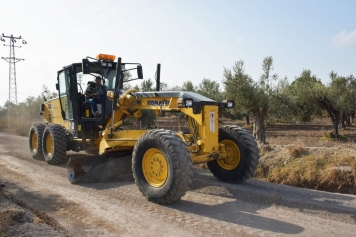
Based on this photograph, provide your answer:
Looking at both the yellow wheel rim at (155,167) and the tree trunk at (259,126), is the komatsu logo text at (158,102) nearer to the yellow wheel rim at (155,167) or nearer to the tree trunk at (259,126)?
the yellow wheel rim at (155,167)

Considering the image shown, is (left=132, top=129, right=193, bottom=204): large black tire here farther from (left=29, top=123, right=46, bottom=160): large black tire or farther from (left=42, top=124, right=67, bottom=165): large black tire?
(left=29, top=123, right=46, bottom=160): large black tire

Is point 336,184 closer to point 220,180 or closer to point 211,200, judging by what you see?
point 220,180

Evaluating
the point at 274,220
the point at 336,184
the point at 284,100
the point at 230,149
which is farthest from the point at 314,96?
the point at 274,220

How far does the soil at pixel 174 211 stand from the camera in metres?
4.56

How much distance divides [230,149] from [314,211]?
2236 mm

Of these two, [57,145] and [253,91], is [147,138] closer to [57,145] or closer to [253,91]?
[57,145]

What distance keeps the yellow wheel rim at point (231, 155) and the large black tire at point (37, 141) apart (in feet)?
20.6

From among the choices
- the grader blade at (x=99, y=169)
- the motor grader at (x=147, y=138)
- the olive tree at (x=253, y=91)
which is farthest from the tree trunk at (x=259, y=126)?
the grader blade at (x=99, y=169)

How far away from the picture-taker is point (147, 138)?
19.8ft

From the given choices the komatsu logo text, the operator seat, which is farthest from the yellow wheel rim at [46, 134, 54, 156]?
the komatsu logo text

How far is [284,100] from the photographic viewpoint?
64.2 ft

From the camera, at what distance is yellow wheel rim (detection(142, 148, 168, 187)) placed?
235 inches

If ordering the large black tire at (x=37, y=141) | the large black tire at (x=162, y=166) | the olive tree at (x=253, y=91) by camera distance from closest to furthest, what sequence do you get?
the large black tire at (x=162, y=166), the large black tire at (x=37, y=141), the olive tree at (x=253, y=91)

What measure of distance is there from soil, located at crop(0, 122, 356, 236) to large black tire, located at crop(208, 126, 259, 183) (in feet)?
0.70
